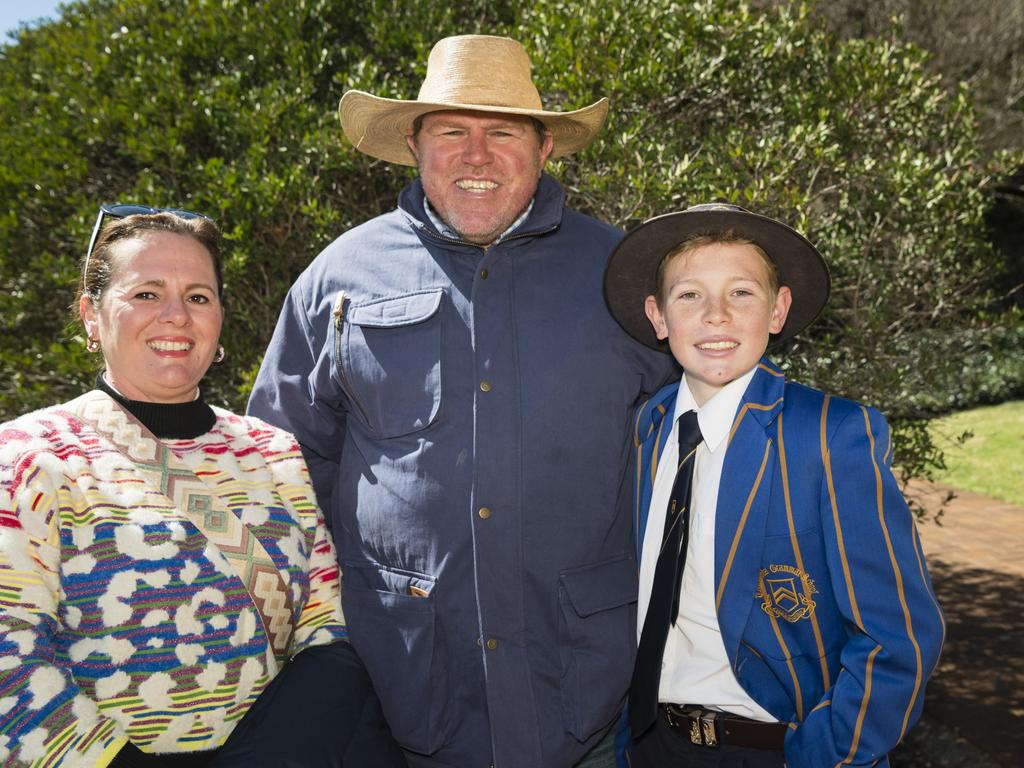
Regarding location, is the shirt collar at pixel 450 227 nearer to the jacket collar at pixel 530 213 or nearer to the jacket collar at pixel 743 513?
the jacket collar at pixel 530 213

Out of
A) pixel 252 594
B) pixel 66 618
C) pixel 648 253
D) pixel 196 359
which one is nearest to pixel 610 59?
pixel 648 253

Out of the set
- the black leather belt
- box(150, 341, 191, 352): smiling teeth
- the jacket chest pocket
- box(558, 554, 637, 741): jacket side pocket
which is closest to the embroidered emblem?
the black leather belt

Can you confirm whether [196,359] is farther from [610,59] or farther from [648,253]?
[610,59]

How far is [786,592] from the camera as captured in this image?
2.13m

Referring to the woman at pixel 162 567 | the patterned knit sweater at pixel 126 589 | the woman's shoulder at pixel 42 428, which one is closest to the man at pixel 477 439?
the woman at pixel 162 567

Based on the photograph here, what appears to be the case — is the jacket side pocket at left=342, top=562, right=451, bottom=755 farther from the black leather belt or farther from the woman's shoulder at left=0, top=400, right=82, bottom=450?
the woman's shoulder at left=0, top=400, right=82, bottom=450

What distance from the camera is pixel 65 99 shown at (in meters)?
4.57

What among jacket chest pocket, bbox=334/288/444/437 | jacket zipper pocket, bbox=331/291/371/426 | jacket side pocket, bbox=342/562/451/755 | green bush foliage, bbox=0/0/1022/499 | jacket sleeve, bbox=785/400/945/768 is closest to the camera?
jacket sleeve, bbox=785/400/945/768

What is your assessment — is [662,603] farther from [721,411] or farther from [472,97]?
[472,97]

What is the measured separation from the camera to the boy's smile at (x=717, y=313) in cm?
235

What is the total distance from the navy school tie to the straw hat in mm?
1320

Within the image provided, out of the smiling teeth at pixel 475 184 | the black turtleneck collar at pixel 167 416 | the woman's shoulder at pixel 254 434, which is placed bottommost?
the woman's shoulder at pixel 254 434

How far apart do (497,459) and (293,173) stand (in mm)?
2189

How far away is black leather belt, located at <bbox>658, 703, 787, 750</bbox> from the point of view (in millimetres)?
2156
